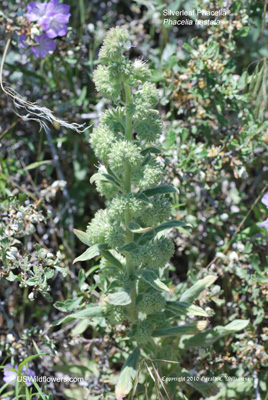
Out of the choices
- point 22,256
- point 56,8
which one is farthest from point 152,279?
point 56,8

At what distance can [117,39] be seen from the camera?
1761 millimetres

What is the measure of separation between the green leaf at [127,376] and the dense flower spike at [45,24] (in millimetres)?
1755

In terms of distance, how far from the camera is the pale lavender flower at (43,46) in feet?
9.28

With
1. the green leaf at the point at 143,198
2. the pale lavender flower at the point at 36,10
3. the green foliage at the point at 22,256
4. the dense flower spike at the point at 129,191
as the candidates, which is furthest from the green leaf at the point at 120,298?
the pale lavender flower at the point at 36,10

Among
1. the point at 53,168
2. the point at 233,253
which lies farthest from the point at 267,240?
the point at 53,168

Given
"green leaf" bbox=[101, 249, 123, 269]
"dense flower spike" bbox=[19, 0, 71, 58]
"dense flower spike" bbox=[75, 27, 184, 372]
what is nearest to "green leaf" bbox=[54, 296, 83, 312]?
"dense flower spike" bbox=[75, 27, 184, 372]

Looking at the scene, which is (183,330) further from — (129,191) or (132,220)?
(129,191)

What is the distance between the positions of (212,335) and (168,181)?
2.68 ft

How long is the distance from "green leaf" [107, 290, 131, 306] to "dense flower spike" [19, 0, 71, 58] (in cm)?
156

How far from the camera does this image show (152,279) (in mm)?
1940

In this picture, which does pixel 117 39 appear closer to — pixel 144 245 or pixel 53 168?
pixel 144 245

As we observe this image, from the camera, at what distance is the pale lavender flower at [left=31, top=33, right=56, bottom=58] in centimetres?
283

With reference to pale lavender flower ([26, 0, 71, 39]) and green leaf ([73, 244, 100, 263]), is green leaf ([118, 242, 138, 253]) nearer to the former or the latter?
green leaf ([73, 244, 100, 263])

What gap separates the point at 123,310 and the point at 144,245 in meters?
0.37
